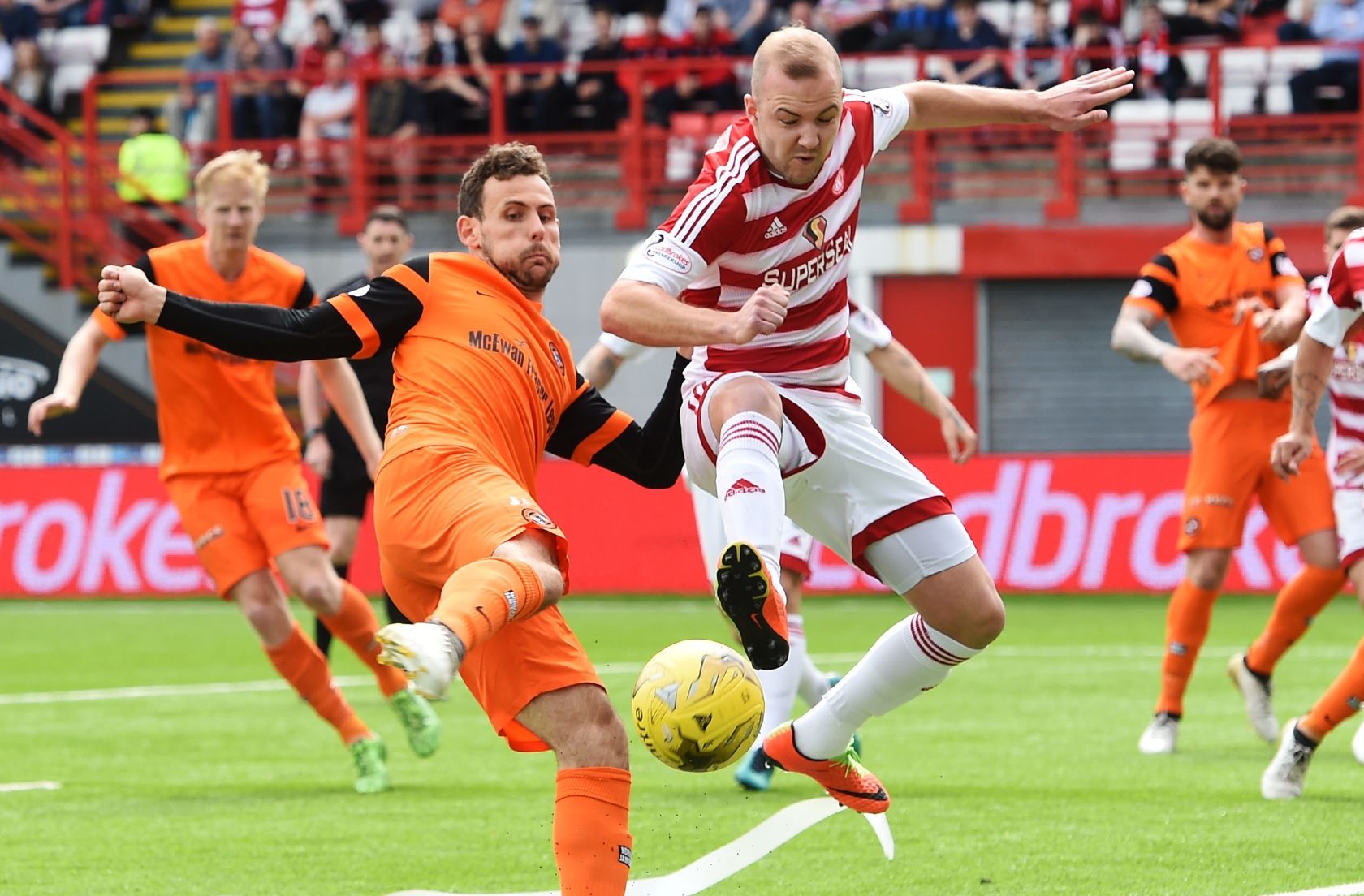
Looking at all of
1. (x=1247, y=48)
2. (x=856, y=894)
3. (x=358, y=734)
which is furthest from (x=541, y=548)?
(x=1247, y=48)

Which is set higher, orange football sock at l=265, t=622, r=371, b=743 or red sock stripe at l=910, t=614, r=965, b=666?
red sock stripe at l=910, t=614, r=965, b=666

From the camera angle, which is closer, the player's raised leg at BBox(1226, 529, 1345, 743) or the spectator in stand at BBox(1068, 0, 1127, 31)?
the player's raised leg at BBox(1226, 529, 1345, 743)

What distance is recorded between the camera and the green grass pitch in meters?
6.17

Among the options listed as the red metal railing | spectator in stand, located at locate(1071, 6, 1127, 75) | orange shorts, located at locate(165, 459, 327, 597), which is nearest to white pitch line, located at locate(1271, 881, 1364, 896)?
orange shorts, located at locate(165, 459, 327, 597)

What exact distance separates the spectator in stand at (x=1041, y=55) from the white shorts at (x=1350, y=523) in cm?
1193

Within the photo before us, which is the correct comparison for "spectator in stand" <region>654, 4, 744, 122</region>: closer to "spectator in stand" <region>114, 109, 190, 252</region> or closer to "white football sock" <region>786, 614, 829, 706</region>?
"spectator in stand" <region>114, 109, 190, 252</region>

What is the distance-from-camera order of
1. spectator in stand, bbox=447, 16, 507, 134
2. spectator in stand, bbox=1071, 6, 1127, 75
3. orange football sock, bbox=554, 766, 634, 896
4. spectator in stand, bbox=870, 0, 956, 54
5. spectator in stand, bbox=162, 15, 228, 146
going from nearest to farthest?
orange football sock, bbox=554, 766, 634, 896 < spectator in stand, bbox=1071, 6, 1127, 75 < spectator in stand, bbox=870, 0, 956, 54 < spectator in stand, bbox=447, 16, 507, 134 < spectator in stand, bbox=162, 15, 228, 146

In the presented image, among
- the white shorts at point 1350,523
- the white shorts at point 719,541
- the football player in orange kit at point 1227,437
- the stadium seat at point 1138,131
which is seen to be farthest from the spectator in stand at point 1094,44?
the white shorts at point 719,541

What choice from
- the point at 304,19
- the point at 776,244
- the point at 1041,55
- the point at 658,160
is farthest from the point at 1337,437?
the point at 304,19

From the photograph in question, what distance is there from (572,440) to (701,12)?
16489mm

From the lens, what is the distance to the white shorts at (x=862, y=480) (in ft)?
19.6

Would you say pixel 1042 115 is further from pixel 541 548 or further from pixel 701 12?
pixel 701 12

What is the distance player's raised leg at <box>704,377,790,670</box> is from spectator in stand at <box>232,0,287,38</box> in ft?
64.7

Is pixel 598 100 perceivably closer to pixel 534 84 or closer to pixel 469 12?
pixel 534 84
